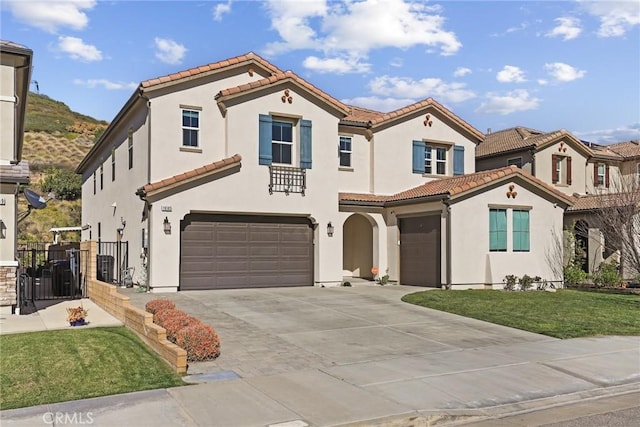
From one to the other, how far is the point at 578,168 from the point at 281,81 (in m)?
17.2

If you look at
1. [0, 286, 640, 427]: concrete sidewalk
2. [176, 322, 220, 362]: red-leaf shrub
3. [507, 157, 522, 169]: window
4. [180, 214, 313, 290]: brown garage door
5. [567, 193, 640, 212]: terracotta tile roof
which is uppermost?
[507, 157, 522, 169]: window

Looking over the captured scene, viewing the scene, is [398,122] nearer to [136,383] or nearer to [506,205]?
[506,205]

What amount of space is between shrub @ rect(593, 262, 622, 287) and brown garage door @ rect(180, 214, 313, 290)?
39.2 feet

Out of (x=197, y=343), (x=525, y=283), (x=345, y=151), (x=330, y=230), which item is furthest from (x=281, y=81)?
(x=197, y=343)

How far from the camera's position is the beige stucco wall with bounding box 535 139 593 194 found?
28.5 metres

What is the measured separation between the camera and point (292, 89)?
21453 mm

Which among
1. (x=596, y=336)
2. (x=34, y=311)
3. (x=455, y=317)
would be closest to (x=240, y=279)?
(x=34, y=311)

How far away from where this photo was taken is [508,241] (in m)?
21.8

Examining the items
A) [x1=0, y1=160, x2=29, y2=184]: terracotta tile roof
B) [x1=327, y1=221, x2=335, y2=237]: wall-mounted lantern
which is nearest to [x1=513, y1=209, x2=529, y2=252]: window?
[x1=327, y1=221, x2=335, y2=237]: wall-mounted lantern

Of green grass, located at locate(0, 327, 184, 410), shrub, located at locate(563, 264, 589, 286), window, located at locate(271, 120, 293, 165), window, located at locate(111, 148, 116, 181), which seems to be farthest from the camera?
window, located at locate(111, 148, 116, 181)

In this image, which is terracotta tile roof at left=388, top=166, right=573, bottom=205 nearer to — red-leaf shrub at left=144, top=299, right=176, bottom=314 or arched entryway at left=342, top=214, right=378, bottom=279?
arched entryway at left=342, top=214, right=378, bottom=279

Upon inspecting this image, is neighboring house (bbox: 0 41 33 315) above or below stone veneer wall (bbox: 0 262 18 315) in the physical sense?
above

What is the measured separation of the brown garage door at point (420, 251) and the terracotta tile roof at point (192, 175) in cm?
728

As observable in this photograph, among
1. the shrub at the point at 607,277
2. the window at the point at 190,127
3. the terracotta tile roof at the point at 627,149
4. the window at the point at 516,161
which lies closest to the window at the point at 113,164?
the window at the point at 190,127
